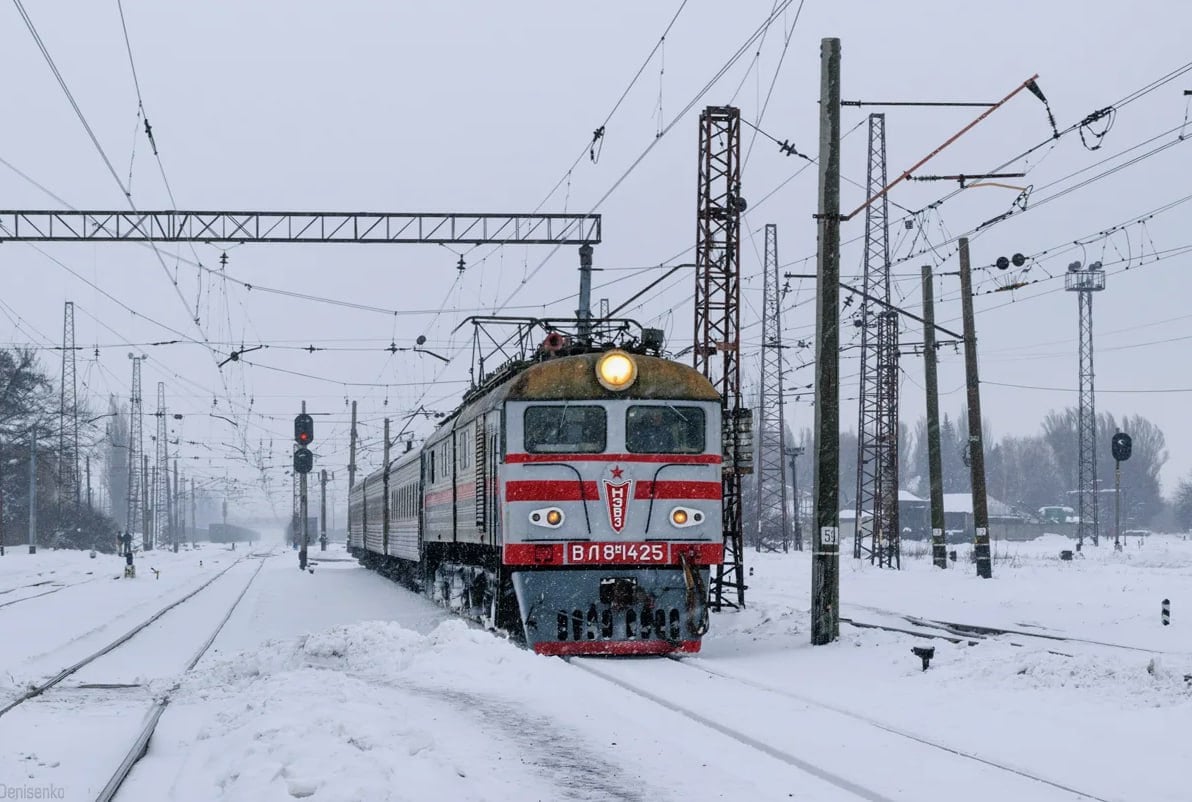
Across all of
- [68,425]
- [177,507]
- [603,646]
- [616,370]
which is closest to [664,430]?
[616,370]

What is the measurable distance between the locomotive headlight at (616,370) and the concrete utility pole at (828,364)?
254 cm

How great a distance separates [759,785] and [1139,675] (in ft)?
17.1

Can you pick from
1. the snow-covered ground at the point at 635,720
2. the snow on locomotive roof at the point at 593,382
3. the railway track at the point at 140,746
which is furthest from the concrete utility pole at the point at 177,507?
the railway track at the point at 140,746

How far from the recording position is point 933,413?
109 ft

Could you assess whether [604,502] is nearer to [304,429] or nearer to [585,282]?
[585,282]

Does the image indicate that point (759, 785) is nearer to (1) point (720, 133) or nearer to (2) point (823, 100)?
(2) point (823, 100)

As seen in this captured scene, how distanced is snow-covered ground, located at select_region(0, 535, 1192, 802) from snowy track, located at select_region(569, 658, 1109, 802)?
30 mm

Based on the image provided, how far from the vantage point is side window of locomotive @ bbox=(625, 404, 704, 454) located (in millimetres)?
15430

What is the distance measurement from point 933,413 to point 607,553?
2006cm

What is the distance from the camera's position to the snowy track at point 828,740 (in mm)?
7723

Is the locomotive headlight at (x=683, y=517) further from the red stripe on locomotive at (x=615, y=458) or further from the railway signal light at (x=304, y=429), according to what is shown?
the railway signal light at (x=304, y=429)

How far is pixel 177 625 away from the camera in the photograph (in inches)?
874

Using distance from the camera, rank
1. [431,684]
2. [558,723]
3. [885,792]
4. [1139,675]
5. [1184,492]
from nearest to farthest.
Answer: [885,792]
[558,723]
[1139,675]
[431,684]
[1184,492]

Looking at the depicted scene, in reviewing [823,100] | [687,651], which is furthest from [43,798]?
[823,100]
